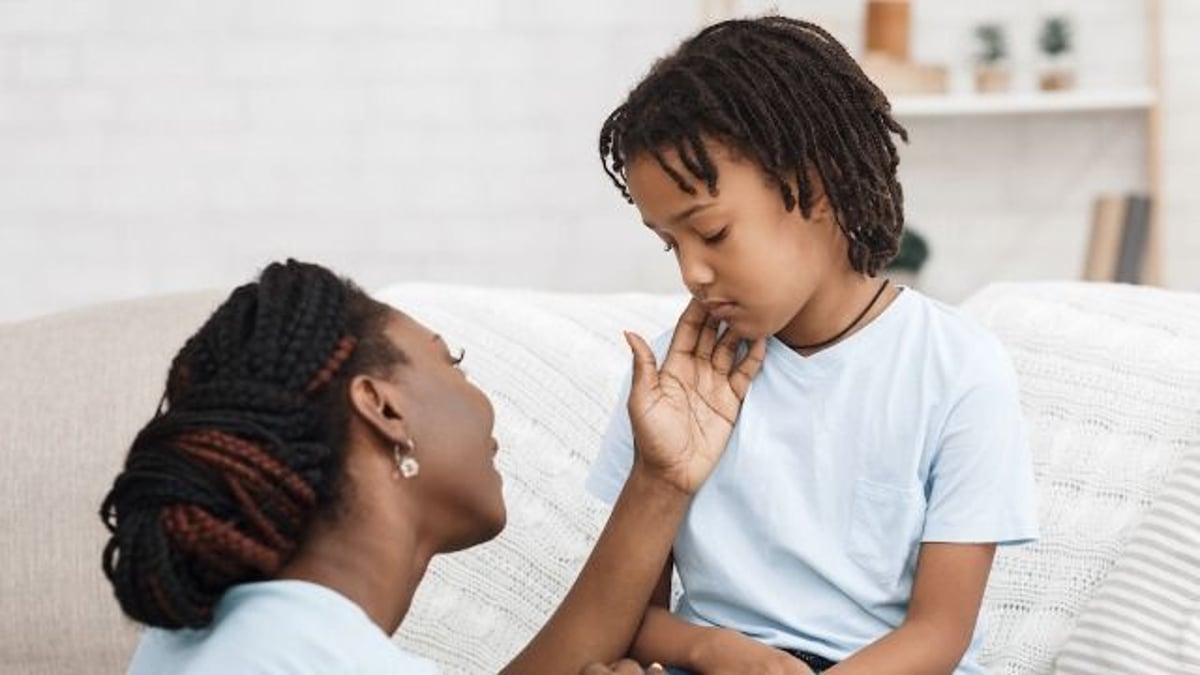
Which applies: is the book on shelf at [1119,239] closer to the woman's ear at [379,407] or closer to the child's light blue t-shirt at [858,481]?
the child's light blue t-shirt at [858,481]

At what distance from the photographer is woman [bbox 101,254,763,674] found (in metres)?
1.18

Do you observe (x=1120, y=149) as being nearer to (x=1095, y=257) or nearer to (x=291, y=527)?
(x=1095, y=257)

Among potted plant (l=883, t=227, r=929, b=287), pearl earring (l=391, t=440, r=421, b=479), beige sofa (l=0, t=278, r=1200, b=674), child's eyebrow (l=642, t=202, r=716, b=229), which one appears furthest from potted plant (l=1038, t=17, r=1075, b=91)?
pearl earring (l=391, t=440, r=421, b=479)

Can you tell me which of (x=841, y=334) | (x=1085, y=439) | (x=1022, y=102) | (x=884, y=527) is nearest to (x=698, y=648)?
(x=884, y=527)

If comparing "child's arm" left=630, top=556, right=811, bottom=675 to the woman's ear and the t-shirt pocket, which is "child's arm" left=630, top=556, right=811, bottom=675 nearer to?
the t-shirt pocket

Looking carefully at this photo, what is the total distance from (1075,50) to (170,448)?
9.75 feet

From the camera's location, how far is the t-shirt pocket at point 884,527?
1.54m

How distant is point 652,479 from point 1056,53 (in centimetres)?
240

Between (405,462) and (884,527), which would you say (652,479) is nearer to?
(884,527)

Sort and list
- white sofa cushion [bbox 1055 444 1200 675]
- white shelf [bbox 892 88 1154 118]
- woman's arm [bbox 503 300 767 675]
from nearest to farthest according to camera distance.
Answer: woman's arm [bbox 503 300 767 675]
white sofa cushion [bbox 1055 444 1200 675]
white shelf [bbox 892 88 1154 118]

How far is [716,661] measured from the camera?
1539 millimetres

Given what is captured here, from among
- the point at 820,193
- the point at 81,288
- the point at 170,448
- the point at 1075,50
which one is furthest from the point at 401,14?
the point at 170,448

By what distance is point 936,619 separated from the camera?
1.51 m

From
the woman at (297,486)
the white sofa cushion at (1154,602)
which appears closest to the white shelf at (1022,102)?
the white sofa cushion at (1154,602)
